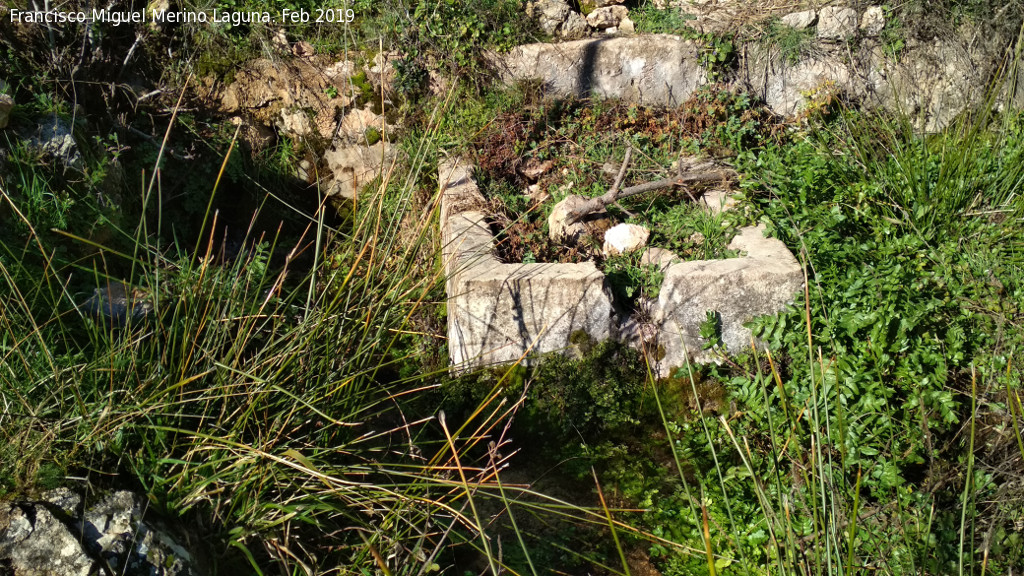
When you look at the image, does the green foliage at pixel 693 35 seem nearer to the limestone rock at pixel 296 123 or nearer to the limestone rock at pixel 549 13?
the limestone rock at pixel 549 13

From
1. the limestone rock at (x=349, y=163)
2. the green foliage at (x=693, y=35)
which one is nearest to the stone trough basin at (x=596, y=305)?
the limestone rock at (x=349, y=163)

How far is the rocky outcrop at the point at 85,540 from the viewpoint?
1663 millimetres

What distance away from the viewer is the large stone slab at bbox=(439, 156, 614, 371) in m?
3.30

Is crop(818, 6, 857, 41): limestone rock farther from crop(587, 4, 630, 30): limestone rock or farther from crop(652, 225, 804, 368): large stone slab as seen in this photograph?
crop(652, 225, 804, 368): large stone slab

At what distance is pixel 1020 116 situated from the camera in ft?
14.7

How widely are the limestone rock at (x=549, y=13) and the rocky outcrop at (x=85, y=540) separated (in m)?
4.55

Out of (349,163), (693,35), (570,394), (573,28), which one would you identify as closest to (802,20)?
(693,35)

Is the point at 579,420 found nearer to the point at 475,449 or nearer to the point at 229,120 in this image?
the point at 475,449

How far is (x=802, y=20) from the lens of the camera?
17.7 feet

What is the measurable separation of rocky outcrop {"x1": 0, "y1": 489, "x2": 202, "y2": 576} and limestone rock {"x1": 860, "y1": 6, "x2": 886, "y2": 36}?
5567 millimetres

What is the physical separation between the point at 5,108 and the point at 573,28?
372 centimetres

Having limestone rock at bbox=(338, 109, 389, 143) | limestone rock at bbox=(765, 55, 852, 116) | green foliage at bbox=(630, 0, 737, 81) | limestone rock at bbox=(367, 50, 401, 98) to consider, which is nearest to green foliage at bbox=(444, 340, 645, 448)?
limestone rock at bbox=(338, 109, 389, 143)

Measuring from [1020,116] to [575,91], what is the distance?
9.36ft

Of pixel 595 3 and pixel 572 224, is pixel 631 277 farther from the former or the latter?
pixel 595 3
